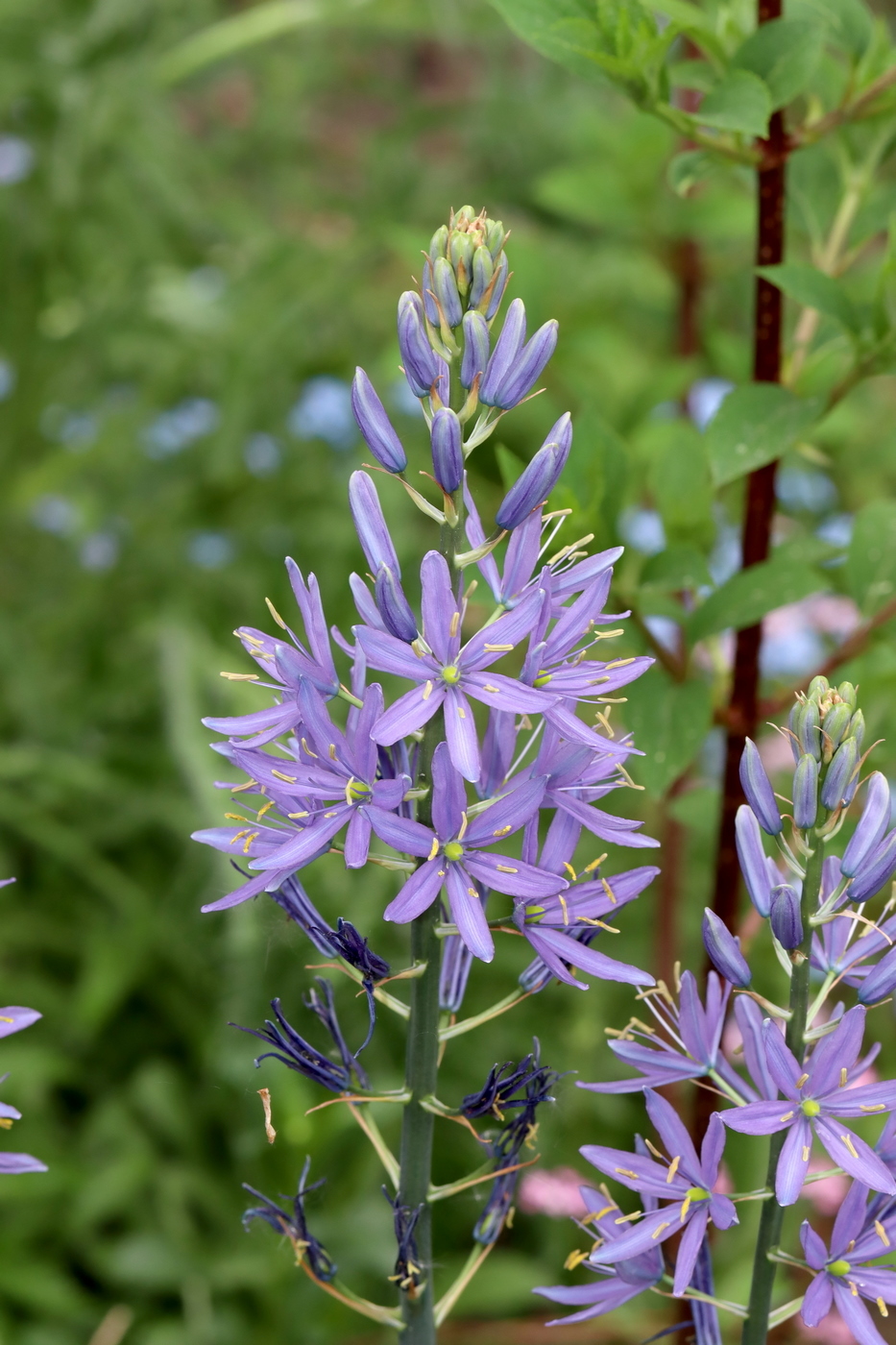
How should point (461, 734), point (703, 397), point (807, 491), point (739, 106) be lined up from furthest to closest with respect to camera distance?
point (807, 491), point (703, 397), point (739, 106), point (461, 734)

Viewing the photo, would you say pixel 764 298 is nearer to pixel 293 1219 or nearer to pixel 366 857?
pixel 366 857

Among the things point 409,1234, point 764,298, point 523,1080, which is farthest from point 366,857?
point 764,298

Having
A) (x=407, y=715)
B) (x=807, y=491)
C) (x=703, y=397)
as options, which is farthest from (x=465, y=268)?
(x=807, y=491)

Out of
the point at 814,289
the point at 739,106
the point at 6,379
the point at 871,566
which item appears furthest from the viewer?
the point at 6,379

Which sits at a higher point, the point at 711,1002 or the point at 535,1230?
the point at 711,1002

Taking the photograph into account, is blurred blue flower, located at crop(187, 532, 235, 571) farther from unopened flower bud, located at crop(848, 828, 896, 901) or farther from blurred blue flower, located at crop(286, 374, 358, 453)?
unopened flower bud, located at crop(848, 828, 896, 901)

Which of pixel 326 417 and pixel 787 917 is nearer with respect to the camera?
pixel 787 917

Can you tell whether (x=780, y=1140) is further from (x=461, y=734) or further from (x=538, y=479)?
(x=538, y=479)

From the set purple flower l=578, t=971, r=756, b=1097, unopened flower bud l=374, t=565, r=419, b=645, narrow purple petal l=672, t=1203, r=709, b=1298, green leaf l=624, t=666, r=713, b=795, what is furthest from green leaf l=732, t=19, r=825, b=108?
narrow purple petal l=672, t=1203, r=709, b=1298
